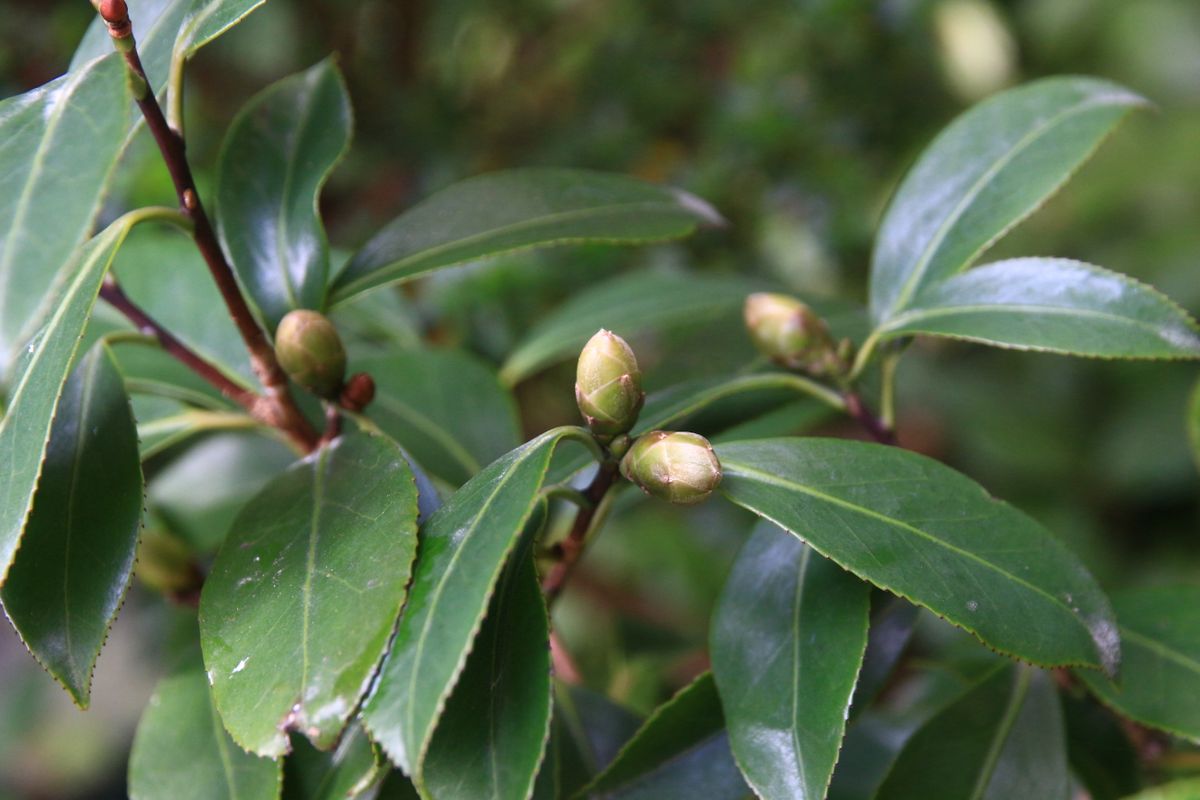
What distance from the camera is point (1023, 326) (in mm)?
609

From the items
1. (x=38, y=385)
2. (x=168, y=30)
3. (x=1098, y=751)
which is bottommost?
(x=1098, y=751)

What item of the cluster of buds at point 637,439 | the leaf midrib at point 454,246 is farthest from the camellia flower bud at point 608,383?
the leaf midrib at point 454,246

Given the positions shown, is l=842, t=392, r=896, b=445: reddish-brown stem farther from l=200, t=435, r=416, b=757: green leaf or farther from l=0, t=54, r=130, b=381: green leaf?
l=0, t=54, r=130, b=381: green leaf

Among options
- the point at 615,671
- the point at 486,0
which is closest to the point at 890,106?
the point at 486,0

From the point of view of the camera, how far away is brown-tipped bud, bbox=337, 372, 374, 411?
642mm

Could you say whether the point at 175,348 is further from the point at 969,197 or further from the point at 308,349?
the point at 969,197

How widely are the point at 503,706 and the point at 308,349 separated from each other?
228mm

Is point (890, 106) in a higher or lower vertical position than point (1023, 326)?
lower

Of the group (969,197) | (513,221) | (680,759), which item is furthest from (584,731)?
(969,197)

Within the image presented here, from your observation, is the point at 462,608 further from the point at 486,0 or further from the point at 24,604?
the point at 486,0

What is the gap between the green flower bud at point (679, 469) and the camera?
482mm

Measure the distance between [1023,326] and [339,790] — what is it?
46 centimetres

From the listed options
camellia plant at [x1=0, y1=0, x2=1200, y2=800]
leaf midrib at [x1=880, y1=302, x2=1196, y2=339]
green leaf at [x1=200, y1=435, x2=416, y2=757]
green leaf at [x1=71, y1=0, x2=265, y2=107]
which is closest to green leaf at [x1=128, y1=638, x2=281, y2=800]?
camellia plant at [x1=0, y1=0, x2=1200, y2=800]

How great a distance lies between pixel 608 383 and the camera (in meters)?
0.50
